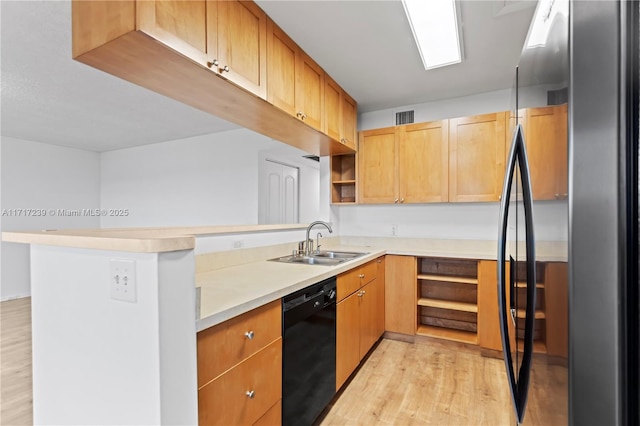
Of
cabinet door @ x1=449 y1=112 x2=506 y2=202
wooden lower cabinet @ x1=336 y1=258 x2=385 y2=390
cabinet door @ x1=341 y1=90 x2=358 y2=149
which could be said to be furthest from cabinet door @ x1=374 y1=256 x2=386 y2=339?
cabinet door @ x1=341 y1=90 x2=358 y2=149

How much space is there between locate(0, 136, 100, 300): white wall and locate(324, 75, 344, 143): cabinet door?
210 inches

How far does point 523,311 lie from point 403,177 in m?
2.48

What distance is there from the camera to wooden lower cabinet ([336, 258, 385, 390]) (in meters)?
2.03

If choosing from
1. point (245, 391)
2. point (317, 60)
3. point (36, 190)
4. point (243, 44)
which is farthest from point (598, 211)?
point (36, 190)

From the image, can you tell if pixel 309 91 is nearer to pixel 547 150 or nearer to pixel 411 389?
pixel 547 150

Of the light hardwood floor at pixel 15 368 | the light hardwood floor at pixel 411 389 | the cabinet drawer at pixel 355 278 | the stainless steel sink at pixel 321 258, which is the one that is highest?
the stainless steel sink at pixel 321 258

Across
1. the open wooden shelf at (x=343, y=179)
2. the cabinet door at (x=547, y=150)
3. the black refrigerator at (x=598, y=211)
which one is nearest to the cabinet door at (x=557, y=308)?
the black refrigerator at (x=598, y=211)

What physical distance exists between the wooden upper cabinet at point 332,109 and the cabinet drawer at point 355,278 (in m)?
1.17

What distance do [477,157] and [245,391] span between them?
2737mm

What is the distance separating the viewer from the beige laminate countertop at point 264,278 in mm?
1025

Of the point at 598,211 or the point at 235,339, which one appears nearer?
the point at 598,211

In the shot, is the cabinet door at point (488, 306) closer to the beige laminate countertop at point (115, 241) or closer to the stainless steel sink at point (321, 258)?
the stainless steel sink at point (321, 258)

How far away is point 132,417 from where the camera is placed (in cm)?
89

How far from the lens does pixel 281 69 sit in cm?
199
